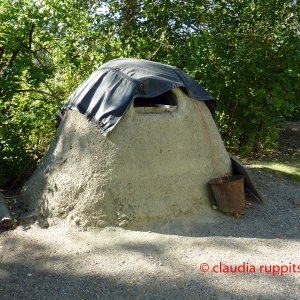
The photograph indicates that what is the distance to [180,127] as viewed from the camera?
5.07 m

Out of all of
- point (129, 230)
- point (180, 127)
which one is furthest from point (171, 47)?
point (129, 230)

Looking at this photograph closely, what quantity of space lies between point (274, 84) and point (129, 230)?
5748 millimetres

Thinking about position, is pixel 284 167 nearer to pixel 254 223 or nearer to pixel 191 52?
pixel 191 52

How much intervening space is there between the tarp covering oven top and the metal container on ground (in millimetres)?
1331

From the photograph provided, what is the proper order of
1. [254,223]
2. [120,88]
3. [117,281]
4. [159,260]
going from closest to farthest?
Answer: [117,281], [159,260], [120,88], [254,223]

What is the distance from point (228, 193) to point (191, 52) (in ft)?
13.9

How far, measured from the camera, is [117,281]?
3664mm

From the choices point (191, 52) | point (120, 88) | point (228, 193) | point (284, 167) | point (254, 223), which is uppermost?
point (191, 52)

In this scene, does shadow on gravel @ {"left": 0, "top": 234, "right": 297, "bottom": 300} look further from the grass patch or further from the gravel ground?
the grass patch

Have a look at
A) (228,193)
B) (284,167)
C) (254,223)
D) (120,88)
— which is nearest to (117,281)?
(228,193)

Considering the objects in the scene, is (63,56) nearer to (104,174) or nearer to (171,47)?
(171,47)

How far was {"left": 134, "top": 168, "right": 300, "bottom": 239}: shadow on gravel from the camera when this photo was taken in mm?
4715

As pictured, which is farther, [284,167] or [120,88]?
[284,167]

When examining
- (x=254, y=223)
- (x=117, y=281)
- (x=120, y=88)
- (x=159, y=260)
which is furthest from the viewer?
(x=254, y=223)
